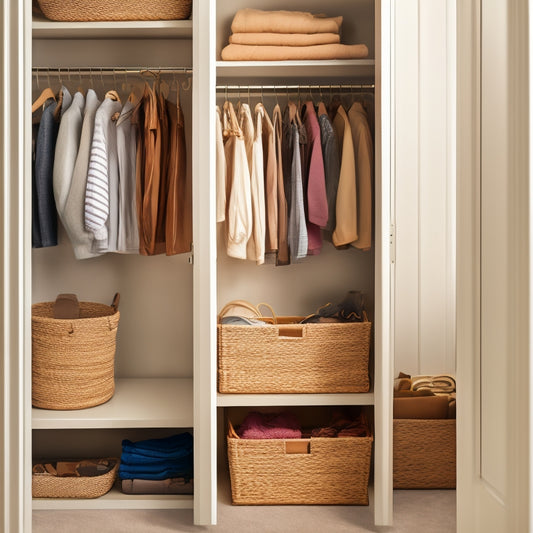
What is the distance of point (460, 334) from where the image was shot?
1188 millimetres

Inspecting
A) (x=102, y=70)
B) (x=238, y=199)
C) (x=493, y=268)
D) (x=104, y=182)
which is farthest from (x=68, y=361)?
(x=493, y=268)

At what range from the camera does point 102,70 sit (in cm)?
271

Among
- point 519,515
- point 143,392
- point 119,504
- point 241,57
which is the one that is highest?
point 241,57

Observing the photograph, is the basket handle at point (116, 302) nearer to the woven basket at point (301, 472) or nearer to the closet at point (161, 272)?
the closet at point (161, 272)

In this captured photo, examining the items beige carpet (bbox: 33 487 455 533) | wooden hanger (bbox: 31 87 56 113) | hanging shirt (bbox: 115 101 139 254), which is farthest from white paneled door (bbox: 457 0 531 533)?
wooden hanger (bbox: 31 87 56 113)

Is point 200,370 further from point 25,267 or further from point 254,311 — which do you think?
point 25,267

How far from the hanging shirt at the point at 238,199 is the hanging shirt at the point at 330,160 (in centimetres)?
32

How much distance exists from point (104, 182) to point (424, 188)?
54.5 inches

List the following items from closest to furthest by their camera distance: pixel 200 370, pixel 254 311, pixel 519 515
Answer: pixel 519 515
pixel 200 370
pixel 254 311

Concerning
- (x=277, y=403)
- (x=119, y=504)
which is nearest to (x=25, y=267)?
(x=277, y=403)

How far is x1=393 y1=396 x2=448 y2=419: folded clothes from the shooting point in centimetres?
259

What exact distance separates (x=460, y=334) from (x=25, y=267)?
777 mm

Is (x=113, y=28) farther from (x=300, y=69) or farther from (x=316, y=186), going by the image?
(x=316, y=186)

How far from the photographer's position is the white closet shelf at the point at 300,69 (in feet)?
8.13
